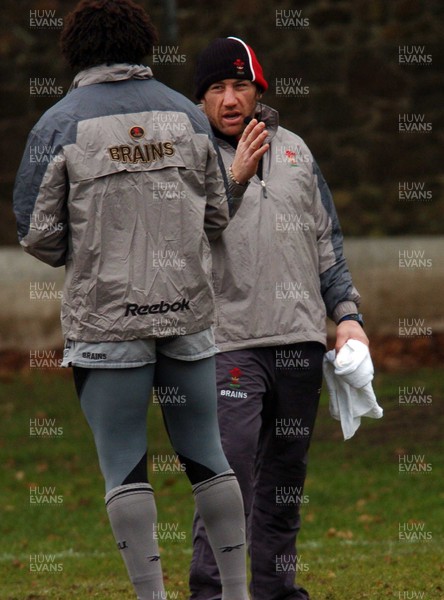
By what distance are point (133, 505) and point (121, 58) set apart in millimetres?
1508

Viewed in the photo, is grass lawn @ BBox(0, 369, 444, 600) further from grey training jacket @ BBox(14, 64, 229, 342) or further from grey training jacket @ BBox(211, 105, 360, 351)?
grey training jacket @ BBox(14, 64, 229, 342)

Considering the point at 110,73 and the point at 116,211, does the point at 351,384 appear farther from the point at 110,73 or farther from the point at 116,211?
the point at 110,73

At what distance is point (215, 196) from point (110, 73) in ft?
1.84

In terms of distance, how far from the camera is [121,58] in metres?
4.66

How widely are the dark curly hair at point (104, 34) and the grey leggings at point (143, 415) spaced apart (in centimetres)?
104

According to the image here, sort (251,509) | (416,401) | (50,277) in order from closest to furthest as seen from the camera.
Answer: (251,509)
(416,401)
(50,277)

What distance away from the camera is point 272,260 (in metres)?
5.43

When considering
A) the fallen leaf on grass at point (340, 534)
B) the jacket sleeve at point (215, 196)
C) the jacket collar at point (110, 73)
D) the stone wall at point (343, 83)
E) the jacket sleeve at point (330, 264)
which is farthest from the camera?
the stone wall at point (343, 83)

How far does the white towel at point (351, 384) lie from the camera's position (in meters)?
5.42

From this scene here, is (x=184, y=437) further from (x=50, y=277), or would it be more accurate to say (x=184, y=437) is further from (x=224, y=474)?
(x=50, y=277)

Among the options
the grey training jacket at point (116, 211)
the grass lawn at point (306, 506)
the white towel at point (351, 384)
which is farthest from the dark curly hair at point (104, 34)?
Answer: the grass lawn at point (306, 506)

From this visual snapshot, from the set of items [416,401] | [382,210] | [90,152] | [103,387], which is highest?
[90,152]

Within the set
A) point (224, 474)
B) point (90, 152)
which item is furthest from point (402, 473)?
point (90, 152)

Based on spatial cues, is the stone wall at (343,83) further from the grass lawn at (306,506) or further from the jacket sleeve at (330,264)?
the jacket sleeve at (330,264)
